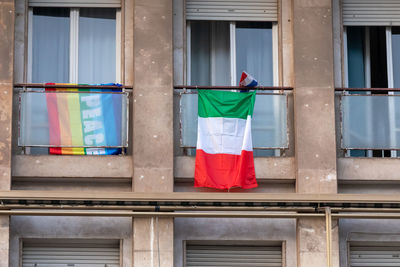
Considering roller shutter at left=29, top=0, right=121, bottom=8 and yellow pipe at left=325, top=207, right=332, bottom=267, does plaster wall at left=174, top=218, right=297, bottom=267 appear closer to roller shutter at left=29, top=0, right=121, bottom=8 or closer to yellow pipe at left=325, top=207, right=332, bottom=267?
yellow pipe at left=325, top=207, right=332, bottom=267

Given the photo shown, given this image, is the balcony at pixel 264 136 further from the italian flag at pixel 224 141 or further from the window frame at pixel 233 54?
the window frame at pixel 233 54

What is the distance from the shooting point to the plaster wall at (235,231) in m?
19.5

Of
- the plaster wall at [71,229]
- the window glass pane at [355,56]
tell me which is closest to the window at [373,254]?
the window glass pane at [355,56]

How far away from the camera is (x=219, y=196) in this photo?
62.1ft

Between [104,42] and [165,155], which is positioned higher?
[104,42]

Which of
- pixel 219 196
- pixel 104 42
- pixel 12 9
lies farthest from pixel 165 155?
pixel 12 9

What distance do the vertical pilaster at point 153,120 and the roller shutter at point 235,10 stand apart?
83 centimetres

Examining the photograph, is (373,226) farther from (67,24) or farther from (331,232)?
(67,24)

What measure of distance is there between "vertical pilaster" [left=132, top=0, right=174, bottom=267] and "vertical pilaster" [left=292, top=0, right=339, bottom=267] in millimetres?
2503

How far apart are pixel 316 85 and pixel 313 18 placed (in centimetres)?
138

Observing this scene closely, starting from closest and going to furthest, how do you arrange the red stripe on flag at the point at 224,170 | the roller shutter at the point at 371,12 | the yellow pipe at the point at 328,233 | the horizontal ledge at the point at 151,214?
the horizontal ledge at the point at 151,214 < the yellow pipe at the point at 328,233 < the red stripe on flag at the point at 224,170 < the roller shutter at the point at 371,12

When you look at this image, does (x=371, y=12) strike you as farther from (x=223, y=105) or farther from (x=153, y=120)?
(x=153, y=120)

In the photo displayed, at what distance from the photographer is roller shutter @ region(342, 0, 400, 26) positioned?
2078 cm

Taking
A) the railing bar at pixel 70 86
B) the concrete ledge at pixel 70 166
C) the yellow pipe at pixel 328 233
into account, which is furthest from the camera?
the railing bar at pixel 70 86
